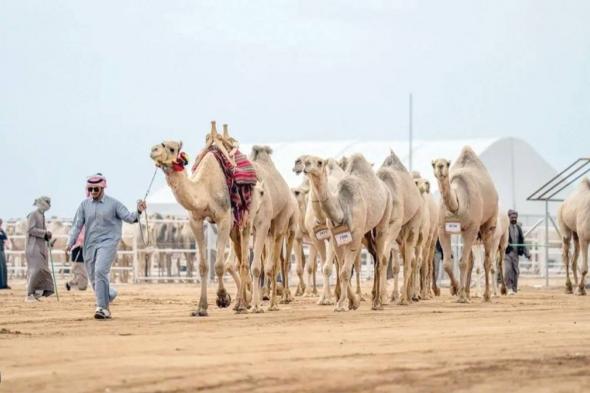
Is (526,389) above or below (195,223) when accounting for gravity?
below

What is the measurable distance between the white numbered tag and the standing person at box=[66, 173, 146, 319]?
18.9 feet

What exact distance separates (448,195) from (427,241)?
12.1 feet

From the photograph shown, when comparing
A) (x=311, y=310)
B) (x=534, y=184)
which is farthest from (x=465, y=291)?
(x=534, y=184)

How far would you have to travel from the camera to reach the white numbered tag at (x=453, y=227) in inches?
852

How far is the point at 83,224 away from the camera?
17.8 metres

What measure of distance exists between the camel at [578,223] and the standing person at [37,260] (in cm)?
914

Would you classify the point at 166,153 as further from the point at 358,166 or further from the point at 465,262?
the point at 465,262

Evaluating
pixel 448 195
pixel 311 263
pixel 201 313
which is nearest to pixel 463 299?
pixel 448 195

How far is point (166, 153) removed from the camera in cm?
1711

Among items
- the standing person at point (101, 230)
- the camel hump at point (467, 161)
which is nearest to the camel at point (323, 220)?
the camel hump at point (467, 161)

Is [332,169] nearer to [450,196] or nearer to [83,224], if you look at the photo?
[450,196]

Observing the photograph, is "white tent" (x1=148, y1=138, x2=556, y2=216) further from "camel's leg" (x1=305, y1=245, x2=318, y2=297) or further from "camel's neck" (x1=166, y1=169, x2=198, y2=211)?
"camel's neck" (x1=166, y1=169, x2=198, y2=211)

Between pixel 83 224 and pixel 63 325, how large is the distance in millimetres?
1840

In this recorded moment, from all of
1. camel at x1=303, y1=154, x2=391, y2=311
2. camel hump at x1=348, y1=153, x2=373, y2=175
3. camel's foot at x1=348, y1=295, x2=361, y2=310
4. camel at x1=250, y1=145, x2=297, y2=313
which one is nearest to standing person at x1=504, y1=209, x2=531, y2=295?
camel at x1=250, y1=145, x2=297, y2=313
